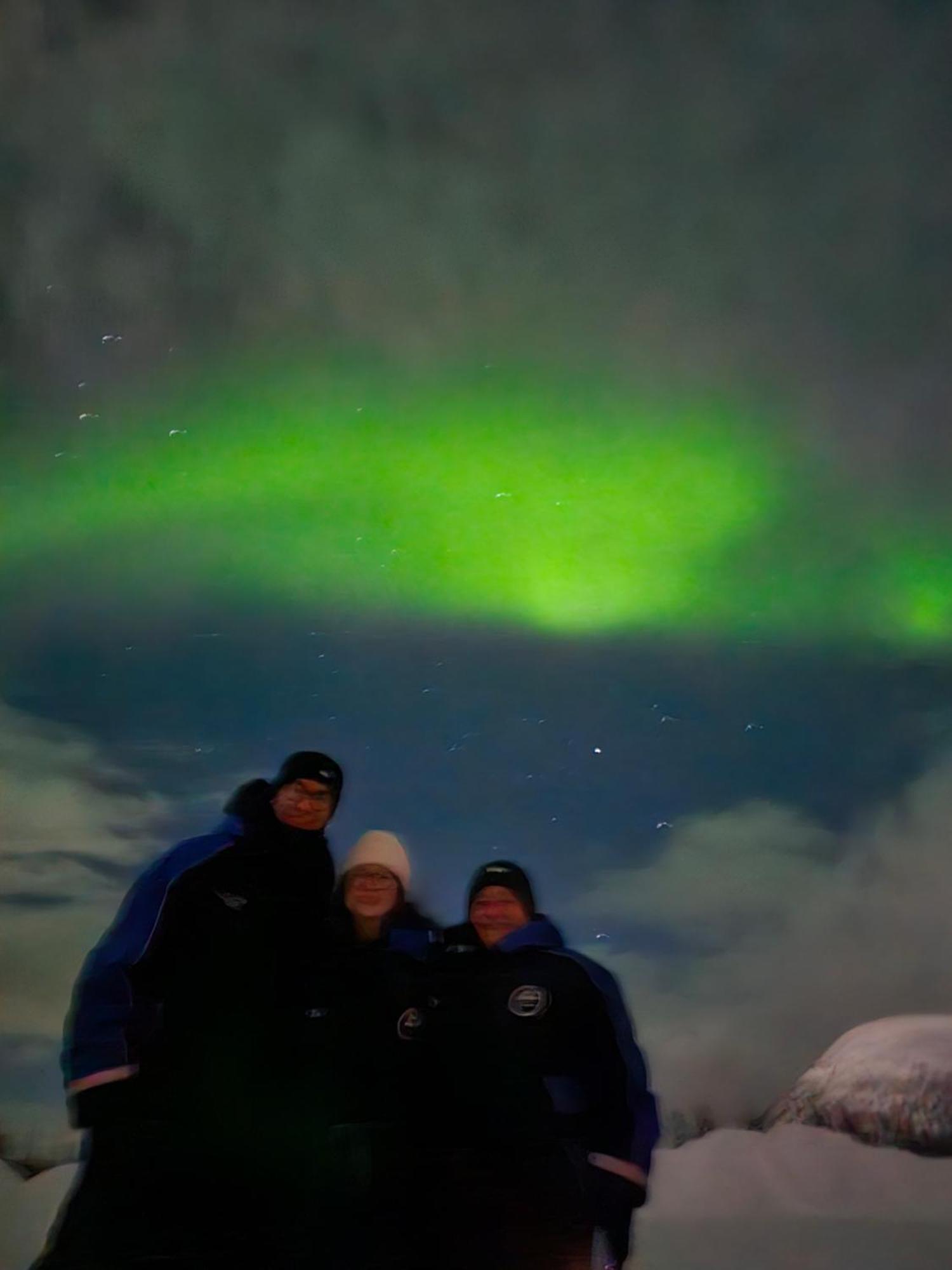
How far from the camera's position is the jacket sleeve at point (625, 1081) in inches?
74.2

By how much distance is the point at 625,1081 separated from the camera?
1.92 meters

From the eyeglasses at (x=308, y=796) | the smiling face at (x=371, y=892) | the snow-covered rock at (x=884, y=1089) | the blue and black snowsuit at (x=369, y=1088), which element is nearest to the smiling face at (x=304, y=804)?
the eyeglasses at (x=308, y=796)

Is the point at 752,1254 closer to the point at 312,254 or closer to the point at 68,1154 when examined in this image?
the point at 68,1154

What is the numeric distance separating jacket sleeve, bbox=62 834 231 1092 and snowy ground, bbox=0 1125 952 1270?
250mm

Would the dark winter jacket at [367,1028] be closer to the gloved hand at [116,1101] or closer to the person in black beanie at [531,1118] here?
the person in black beanie at [531,1118]

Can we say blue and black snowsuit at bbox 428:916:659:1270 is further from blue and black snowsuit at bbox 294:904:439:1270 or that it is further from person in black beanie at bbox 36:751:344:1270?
person in black beanie at bbox 36:751:344:1270

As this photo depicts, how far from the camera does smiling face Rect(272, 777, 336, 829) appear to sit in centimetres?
203

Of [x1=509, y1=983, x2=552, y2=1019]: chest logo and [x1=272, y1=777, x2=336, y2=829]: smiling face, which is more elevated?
[x1=272, y1=777, x2=336, y2=829]: smiling face

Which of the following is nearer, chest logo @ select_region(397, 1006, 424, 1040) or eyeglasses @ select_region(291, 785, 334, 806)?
chest logo @ select_region(397, 1006, 424, 1040)

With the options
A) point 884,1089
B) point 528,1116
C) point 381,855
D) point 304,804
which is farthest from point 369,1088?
point 884,1089

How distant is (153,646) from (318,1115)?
3.14 feet

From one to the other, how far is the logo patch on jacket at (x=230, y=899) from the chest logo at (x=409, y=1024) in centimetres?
36

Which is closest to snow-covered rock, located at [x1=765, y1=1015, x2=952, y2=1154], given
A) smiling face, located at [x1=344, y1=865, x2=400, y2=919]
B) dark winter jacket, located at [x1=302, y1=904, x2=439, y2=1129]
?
dark winter jacket, located at [x1=302, y1=904, x2=439, y2=1129]

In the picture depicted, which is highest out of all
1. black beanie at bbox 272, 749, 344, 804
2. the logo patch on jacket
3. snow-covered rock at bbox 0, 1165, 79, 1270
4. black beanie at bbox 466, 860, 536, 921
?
black beanie at bbox 272, 749, 344, 804
